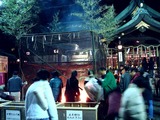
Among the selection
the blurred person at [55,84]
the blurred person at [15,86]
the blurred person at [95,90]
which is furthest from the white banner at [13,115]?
the blurred person at [15,86]

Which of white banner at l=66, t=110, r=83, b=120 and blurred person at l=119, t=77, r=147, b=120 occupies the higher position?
blurred person at l=119, t=77, r=147, b=120

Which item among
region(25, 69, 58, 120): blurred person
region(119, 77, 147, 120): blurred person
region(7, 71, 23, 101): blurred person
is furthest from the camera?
A: region(7, 71, 23, 101): blurred person

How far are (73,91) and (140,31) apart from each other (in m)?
10.6

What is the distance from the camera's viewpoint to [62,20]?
25.0 meters

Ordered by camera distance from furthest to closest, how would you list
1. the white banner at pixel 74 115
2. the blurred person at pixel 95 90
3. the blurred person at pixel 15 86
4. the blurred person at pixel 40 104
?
the blurred person at pixel 15 86, the blurred person at pixel 95 90, the white banner at pixel 74 115, the blurred person at pixel 40 104

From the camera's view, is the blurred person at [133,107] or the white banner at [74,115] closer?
the blurred person at [133,107]

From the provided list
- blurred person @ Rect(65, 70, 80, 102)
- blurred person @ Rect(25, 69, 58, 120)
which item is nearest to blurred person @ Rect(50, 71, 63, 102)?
blurred person @ Rect(65, 70, 80, 102)

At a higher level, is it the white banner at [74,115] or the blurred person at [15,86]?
the blurred person at [15,86]

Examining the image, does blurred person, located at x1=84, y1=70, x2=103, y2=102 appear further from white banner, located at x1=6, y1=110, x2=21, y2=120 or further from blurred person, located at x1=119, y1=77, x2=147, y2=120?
blurred person, located at x1=119, y1=77, x2=147, y2=120

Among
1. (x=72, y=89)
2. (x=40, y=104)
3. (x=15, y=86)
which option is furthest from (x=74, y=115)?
(x=15, y=86)

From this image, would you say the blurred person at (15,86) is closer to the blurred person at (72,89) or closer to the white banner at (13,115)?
the blurred person at (72,89)

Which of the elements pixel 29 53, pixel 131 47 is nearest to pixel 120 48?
pixel 131 47

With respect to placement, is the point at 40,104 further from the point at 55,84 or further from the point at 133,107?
the point at 55,84

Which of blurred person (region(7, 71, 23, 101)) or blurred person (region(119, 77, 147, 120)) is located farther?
blurred person (region(7, 71, 23, 101))
